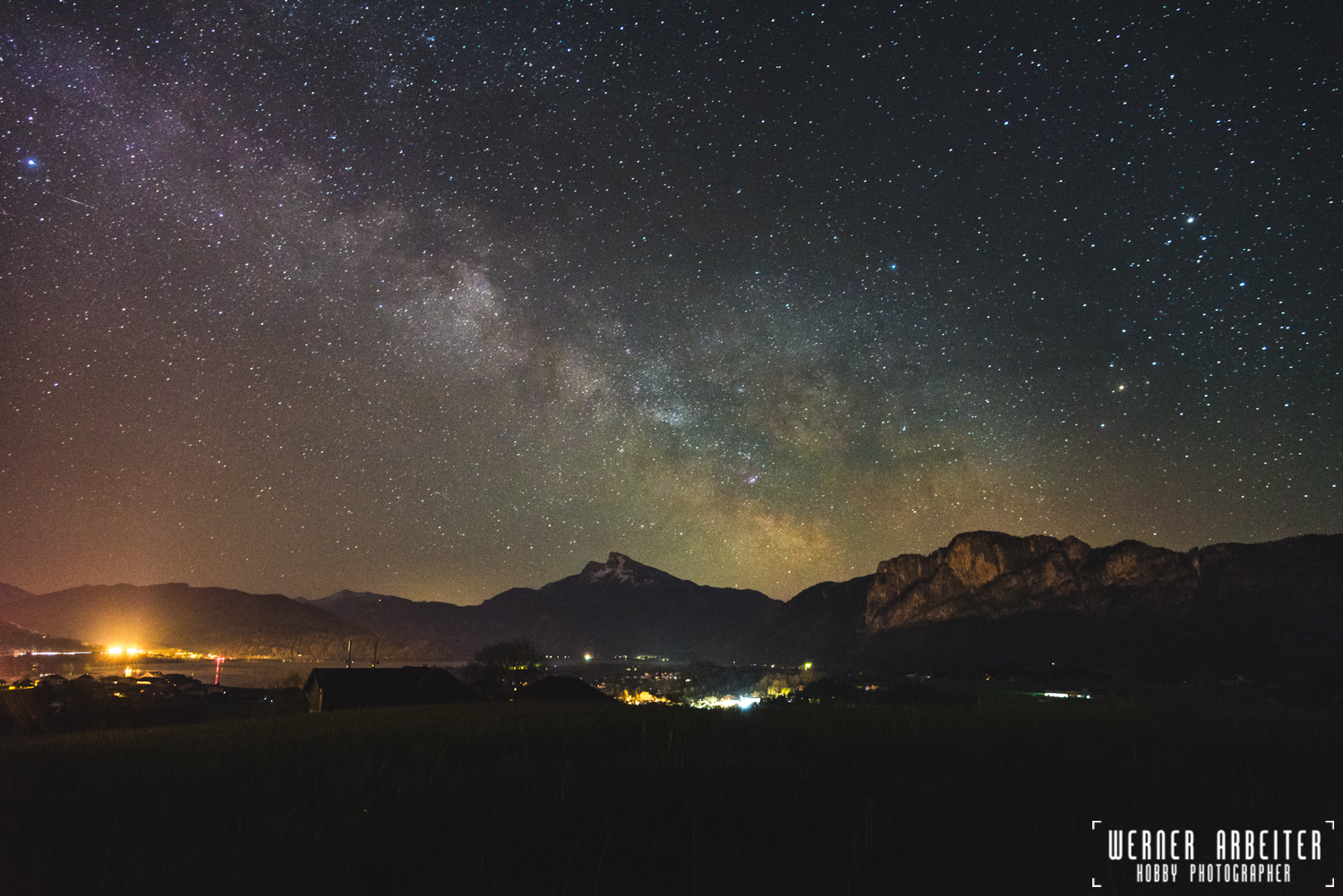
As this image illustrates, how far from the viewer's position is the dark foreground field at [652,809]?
2928 mm

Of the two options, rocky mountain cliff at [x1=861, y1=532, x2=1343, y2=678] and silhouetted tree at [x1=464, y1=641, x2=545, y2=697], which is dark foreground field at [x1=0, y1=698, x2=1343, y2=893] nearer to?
silhouetted tree at [x1=464, y1=641, x2=545, y2=697]

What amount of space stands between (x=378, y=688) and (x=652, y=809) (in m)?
58.6

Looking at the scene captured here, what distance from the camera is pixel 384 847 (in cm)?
321

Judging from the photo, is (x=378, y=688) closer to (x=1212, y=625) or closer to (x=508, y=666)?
(x=508, y=666)

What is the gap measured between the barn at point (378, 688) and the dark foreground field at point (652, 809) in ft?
169

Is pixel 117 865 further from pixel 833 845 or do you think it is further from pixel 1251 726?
pixel 1251 726

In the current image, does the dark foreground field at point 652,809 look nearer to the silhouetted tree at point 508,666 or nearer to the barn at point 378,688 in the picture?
the barn at point 378,688

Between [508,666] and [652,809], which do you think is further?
[508,666]

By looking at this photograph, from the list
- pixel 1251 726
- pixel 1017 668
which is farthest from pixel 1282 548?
pixel 1251 726

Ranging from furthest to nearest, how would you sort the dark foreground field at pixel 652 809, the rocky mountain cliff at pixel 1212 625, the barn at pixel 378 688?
the rocky mountain cliff at pixel 1212 625 → the barn at pixel 378 688 → the dark foreground field at pixel 652 809

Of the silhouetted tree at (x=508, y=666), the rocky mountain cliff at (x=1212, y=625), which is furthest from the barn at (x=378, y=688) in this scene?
the rocky mountain cliff at (x=1212, y=625)

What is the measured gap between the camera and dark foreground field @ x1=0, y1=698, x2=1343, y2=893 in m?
2.93

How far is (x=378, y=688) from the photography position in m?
53.6

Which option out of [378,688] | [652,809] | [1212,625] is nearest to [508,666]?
[378,688]
